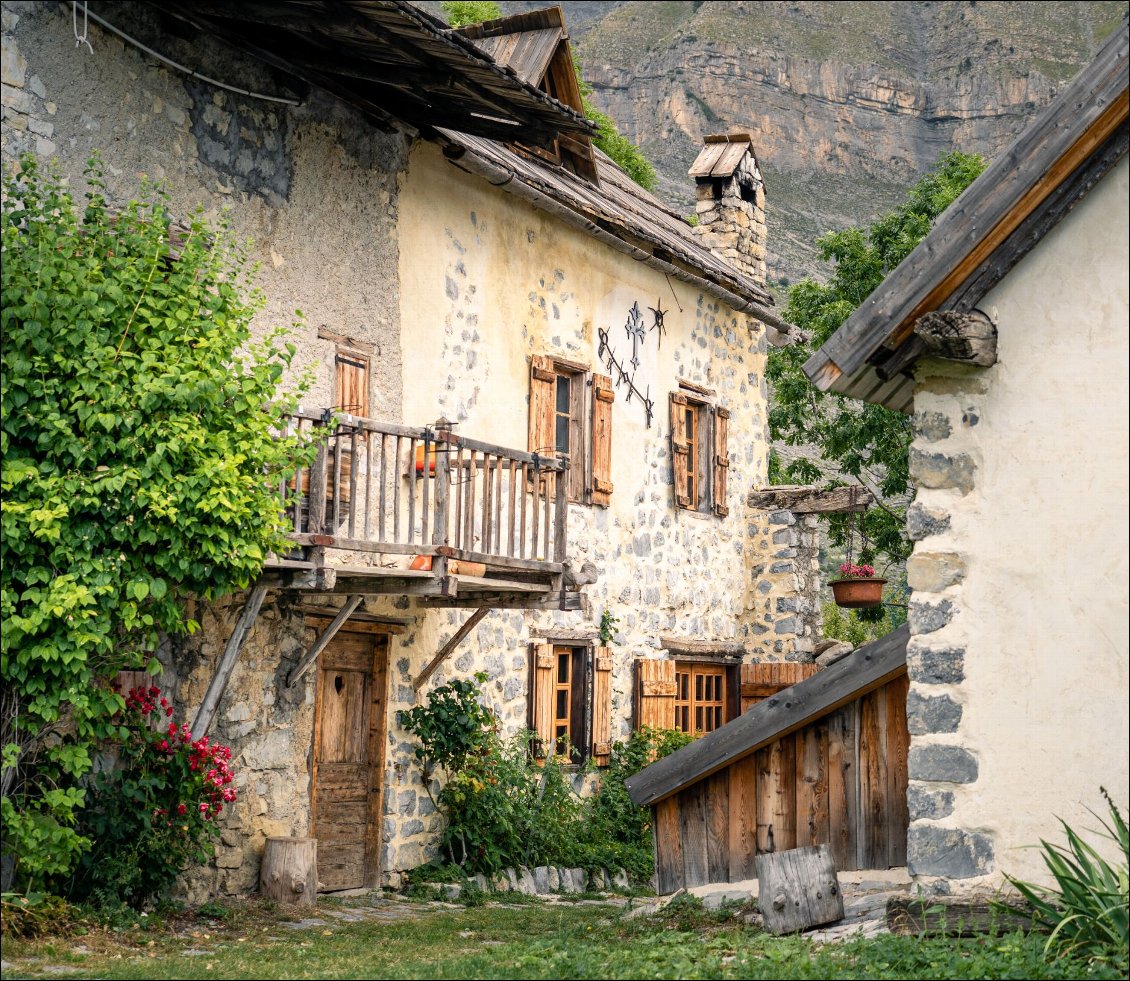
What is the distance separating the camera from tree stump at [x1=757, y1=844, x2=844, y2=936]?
7.52 metres

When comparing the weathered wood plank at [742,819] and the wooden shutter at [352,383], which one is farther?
the wooden shutter at [352,383]

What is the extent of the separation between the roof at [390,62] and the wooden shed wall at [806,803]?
189 inches

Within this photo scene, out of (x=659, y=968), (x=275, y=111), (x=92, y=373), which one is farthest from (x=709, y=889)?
(x=275, y=111)

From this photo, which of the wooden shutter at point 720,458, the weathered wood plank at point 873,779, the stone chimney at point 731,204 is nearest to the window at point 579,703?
the wooden shutter at point 720,458

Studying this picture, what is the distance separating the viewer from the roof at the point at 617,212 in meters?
12.3

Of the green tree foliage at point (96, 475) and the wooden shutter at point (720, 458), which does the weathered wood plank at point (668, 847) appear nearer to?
the green tree foliage at point (96, 475)

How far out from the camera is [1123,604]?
657 centimetres

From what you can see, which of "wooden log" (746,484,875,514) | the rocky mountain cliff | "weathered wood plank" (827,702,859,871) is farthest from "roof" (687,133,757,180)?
the rocky mountain cliff

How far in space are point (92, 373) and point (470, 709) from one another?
16.8 feet

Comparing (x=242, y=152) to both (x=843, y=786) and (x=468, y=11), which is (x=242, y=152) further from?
(x=468, y=11)

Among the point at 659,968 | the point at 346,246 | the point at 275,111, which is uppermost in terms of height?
the point at 275,111

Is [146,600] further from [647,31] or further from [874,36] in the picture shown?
[874,36]

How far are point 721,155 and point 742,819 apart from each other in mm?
11325

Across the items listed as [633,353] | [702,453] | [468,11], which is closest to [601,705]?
[702,453]
